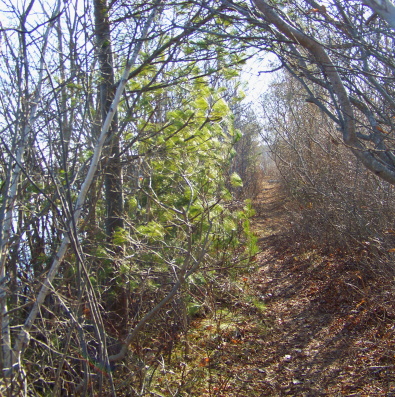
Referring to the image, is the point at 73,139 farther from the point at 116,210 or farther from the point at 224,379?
the point at 224,379

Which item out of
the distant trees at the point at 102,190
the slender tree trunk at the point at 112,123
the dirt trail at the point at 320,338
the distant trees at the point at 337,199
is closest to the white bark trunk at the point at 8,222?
the distant trees at the point at 102,190

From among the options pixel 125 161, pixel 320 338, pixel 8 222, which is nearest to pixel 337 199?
pixel 320 338

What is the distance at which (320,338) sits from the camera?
19.7 ft

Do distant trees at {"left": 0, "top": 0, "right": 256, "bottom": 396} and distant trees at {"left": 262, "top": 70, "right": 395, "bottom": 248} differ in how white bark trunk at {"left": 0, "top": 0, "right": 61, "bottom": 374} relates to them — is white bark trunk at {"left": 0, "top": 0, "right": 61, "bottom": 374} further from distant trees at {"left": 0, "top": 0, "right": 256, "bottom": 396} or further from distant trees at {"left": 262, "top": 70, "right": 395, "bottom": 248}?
distant trees at {"left": 262, "top": 70, "right": 395, "bottom": 248}

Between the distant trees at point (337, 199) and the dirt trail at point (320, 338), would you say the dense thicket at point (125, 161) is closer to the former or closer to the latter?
the distant trees at point (337, 199)

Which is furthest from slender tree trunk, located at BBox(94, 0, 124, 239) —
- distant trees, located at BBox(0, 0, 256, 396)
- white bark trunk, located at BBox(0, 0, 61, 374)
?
white bark trunk, located at BBox(0, 0, 61, 374)

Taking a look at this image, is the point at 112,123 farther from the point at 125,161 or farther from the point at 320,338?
the point at 320,338

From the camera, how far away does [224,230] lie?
588cm

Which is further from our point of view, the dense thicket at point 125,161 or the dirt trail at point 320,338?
the dirt trail at point 320,338

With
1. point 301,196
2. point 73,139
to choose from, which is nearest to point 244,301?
point 73,139

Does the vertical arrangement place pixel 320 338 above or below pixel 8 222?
below

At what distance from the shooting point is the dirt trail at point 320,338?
4824 mm

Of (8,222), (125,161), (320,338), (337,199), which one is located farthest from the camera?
(337,199)

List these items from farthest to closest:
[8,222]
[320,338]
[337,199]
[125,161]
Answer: [337,199], [320,338], [125,161], [8,222]
